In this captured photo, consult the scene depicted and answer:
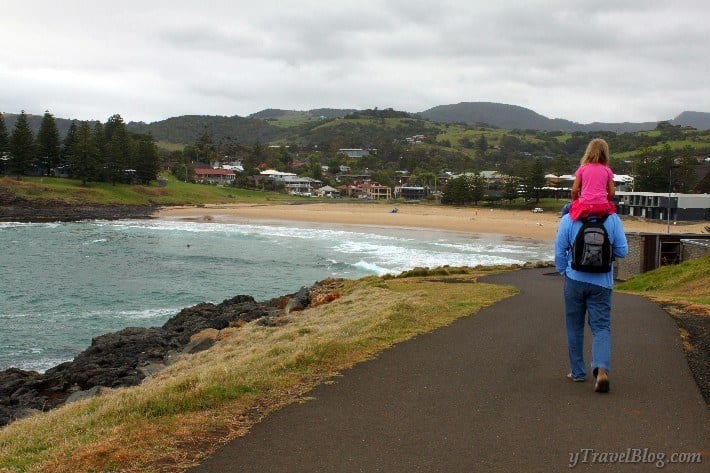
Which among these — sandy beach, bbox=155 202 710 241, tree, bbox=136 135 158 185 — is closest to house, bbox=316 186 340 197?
tree, bbox=136 135 158 185

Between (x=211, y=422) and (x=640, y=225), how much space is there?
57.6 m

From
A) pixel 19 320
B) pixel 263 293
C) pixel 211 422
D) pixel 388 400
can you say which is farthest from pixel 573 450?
pixel 263 293

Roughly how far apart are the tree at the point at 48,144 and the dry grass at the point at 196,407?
8112cm

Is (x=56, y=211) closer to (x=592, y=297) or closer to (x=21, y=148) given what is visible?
(x=21, y=148)

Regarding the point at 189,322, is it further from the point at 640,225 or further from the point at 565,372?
the point at 640,225

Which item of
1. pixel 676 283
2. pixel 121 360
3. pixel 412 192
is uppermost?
pixel 412 192

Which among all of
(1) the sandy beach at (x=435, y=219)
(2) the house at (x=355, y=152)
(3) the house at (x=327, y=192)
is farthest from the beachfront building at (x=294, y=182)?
(2) the house at (x=355, y=152)

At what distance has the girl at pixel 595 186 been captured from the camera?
5441 mm

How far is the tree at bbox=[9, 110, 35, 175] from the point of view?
7481 centimetres

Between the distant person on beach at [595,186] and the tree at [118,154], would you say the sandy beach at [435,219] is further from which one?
the distant person on beach at [595,186]

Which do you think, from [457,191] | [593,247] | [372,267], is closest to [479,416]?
[593,247]

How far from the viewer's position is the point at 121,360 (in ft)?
43.0

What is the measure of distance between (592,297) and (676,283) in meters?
12.2

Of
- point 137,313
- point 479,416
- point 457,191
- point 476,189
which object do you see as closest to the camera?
point 479,416
